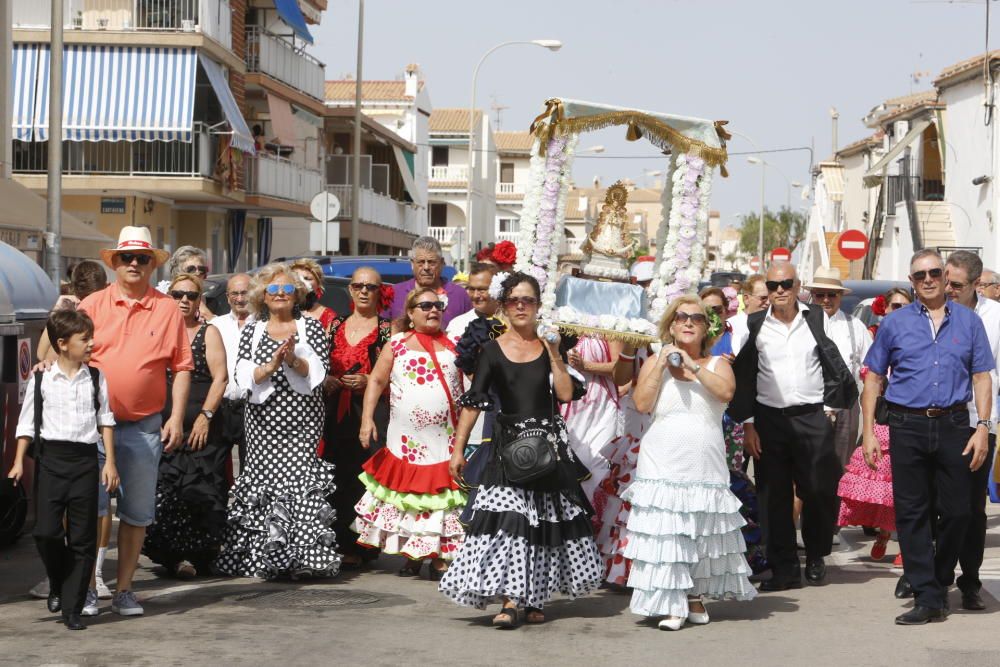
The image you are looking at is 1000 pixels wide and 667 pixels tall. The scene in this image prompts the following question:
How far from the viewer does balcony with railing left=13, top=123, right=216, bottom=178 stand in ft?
119

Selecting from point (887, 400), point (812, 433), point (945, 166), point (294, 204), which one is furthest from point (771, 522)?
point (294, 204)

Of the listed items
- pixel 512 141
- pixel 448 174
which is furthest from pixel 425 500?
pixel 512 141

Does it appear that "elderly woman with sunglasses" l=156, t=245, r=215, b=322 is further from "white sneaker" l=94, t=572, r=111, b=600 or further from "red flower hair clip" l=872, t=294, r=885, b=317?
"red flower hair clip" l=872, t=294, r=885, b=317

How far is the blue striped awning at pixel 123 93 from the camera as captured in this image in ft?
114

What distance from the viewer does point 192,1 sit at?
3684cm

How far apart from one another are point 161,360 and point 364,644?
2.07 metres

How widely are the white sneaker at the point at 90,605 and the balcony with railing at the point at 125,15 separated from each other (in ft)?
95.7

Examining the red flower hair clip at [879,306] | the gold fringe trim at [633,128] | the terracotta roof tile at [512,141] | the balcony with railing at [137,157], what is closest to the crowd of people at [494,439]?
the gold fringe trim at [633,128]

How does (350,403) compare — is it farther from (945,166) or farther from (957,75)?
(945,166)

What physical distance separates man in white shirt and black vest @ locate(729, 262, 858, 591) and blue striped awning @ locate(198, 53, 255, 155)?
28.6 metres

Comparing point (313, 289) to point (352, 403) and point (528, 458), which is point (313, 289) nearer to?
point (352, 403)

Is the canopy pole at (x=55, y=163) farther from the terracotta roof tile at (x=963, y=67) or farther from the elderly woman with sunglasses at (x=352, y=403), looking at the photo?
the terracotta roof tile at (x=963, y=67)

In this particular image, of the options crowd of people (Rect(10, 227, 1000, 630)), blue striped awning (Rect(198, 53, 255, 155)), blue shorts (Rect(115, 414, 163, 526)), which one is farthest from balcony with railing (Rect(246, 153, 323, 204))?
blue shorts (Rect(115, 414, 163, 526))

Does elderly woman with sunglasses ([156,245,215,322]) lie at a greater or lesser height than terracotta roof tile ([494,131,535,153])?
lesser
